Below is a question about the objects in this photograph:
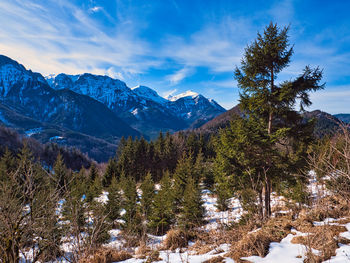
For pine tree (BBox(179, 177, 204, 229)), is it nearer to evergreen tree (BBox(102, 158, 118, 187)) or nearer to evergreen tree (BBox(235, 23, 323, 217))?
evergreen tree (BBox(235, 23, 323, 217))

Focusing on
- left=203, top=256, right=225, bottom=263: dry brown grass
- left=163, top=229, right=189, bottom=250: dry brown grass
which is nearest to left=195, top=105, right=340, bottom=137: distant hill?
left=203, top=256, right=225, bottom=263: dry brown grass

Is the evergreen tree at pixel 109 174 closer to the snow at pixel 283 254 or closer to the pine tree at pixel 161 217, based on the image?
the pine tree at pixel 161 217

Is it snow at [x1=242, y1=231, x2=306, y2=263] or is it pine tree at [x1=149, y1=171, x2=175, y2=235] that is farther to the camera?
pine tree at [x1=149, y1=171, x2=175, y2=235]

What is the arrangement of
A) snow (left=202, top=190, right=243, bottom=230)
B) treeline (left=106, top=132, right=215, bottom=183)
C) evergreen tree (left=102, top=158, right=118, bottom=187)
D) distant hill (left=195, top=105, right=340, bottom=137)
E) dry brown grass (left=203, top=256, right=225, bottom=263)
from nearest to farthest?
dry brown grass (left=203, top=256, right=225, bottom=263) → distant hill (left=195, top=105, right=340, bottom=137) → snow (left=202, top=190, right=243, bottom=230) → evergreen tree (left=102, top=158, right=118, bottom=187) → treeline (left=106, top=132, right=215, bottom=183)

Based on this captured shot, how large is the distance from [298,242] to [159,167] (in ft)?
111

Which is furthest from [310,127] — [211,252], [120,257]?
[120,257]

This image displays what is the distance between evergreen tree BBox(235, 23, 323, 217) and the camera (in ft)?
30.3

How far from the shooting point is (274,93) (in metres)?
8.99

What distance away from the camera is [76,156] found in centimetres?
10019

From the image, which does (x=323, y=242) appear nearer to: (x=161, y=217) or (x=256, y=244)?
(x=256, y=244)

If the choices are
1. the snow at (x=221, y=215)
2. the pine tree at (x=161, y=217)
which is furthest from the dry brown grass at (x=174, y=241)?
the pine tree at (x=161, y=217)

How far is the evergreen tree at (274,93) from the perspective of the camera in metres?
9.23

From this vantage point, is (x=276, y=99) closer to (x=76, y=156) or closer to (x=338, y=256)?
(x=338, y=256)

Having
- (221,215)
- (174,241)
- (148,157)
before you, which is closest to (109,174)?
(148,157)
